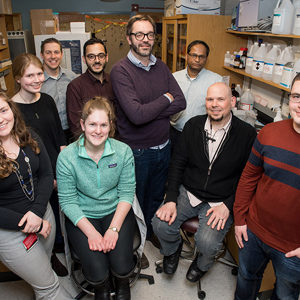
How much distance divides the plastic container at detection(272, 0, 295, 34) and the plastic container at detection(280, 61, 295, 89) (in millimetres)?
230

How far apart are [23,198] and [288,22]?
203 centimetres

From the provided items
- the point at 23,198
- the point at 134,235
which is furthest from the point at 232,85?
the point at 23,198

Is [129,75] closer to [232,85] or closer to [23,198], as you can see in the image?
[23,198]

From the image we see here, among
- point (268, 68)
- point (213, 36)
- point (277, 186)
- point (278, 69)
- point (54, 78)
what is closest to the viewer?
point (277, 186)

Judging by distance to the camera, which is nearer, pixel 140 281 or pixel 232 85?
pixel 140 281

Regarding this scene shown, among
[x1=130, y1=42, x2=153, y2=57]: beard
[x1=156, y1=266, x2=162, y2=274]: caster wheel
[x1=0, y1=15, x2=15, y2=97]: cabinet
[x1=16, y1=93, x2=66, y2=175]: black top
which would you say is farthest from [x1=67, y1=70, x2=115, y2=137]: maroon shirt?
[x1=0, y1=15, x2=15, y2=97]: cabinet

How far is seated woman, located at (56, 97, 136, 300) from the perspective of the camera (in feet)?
4.99

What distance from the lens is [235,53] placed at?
2.90 m

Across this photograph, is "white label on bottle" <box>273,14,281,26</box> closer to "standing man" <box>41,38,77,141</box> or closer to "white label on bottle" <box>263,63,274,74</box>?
"white label on bottle" <box>263,63,274,74</box>

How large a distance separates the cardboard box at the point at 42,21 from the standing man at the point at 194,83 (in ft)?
6.85

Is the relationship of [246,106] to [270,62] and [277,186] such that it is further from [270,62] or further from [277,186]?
[277,186]

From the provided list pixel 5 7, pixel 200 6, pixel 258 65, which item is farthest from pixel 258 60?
pixel 5 7

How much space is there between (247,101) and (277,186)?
5.51ft

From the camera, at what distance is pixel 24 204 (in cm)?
151
